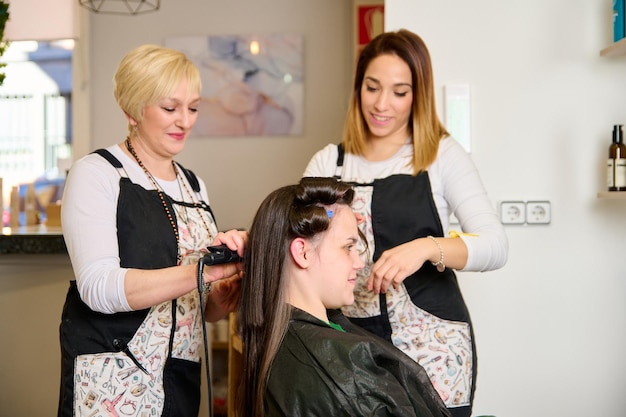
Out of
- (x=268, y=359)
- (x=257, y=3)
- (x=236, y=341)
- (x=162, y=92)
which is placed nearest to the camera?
(x=268, y=359)

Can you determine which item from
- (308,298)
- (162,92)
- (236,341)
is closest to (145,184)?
(162,92)

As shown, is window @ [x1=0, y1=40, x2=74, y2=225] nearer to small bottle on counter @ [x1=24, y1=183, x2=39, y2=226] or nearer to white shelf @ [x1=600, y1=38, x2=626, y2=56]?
small bottle on counter @ [x1=24, y1=183, x2=39, y2=226]

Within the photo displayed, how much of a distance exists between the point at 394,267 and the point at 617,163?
1.11 m

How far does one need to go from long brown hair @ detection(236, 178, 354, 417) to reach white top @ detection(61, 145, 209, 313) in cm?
26

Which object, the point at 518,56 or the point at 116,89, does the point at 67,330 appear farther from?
the point at 518,56

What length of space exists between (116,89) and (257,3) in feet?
10.7

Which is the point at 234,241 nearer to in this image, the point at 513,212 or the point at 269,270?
the point at 269,270

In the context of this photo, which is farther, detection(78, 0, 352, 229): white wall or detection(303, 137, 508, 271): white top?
detection(78, 0, 352, 229): white wall

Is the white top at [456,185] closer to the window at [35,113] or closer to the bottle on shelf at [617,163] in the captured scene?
the bottle on shelf at [617,163]

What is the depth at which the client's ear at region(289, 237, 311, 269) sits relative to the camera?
1.50 m

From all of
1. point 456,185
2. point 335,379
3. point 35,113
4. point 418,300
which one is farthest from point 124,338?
point 35,113

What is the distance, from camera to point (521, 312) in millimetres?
2490

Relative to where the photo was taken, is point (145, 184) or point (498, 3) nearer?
point (145, 184)

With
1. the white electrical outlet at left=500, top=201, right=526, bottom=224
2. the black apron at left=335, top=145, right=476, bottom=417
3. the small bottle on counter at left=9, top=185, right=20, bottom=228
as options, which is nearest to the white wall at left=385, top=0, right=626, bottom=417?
the white electrical outlet at left=500, top=201, right=526, bottom=224
